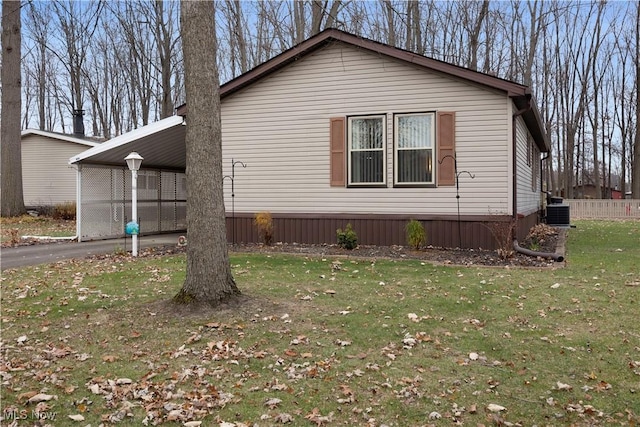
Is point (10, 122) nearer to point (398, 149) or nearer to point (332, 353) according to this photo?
point (398, 149)

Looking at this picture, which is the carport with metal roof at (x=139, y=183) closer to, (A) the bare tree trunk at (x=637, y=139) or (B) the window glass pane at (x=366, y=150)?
(B) the window glass pane at (x=366, y=150)

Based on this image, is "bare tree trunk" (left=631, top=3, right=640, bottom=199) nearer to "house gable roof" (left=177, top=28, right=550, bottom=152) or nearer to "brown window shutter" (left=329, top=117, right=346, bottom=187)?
"house gable roof" (left=177, top=28, right=550, bottom=152)

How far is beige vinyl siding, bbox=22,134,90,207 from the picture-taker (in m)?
23.4

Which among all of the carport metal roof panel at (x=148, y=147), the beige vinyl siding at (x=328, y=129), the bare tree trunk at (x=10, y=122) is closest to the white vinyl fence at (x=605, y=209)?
the beige vinyl siding at (x=328, y=129)

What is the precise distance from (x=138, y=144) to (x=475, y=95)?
870 centimetres

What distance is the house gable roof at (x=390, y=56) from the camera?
9.56 metres

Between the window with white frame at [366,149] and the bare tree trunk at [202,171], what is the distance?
5747mm

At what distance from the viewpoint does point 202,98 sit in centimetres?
540

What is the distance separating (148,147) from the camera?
13773 mm

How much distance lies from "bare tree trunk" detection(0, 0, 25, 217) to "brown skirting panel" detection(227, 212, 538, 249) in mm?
12111

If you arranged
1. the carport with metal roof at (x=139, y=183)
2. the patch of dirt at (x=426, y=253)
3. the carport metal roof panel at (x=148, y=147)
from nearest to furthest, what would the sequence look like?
the patch of dirt at (x=426, y=253)
the carport metal roof panel at (x=148, y=147)
the carport with metal roof at (x=139, y=183)

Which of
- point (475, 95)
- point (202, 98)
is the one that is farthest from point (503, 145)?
point (202, 98)

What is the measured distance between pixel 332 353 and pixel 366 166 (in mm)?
7024

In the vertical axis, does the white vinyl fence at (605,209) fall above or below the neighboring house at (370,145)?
below
